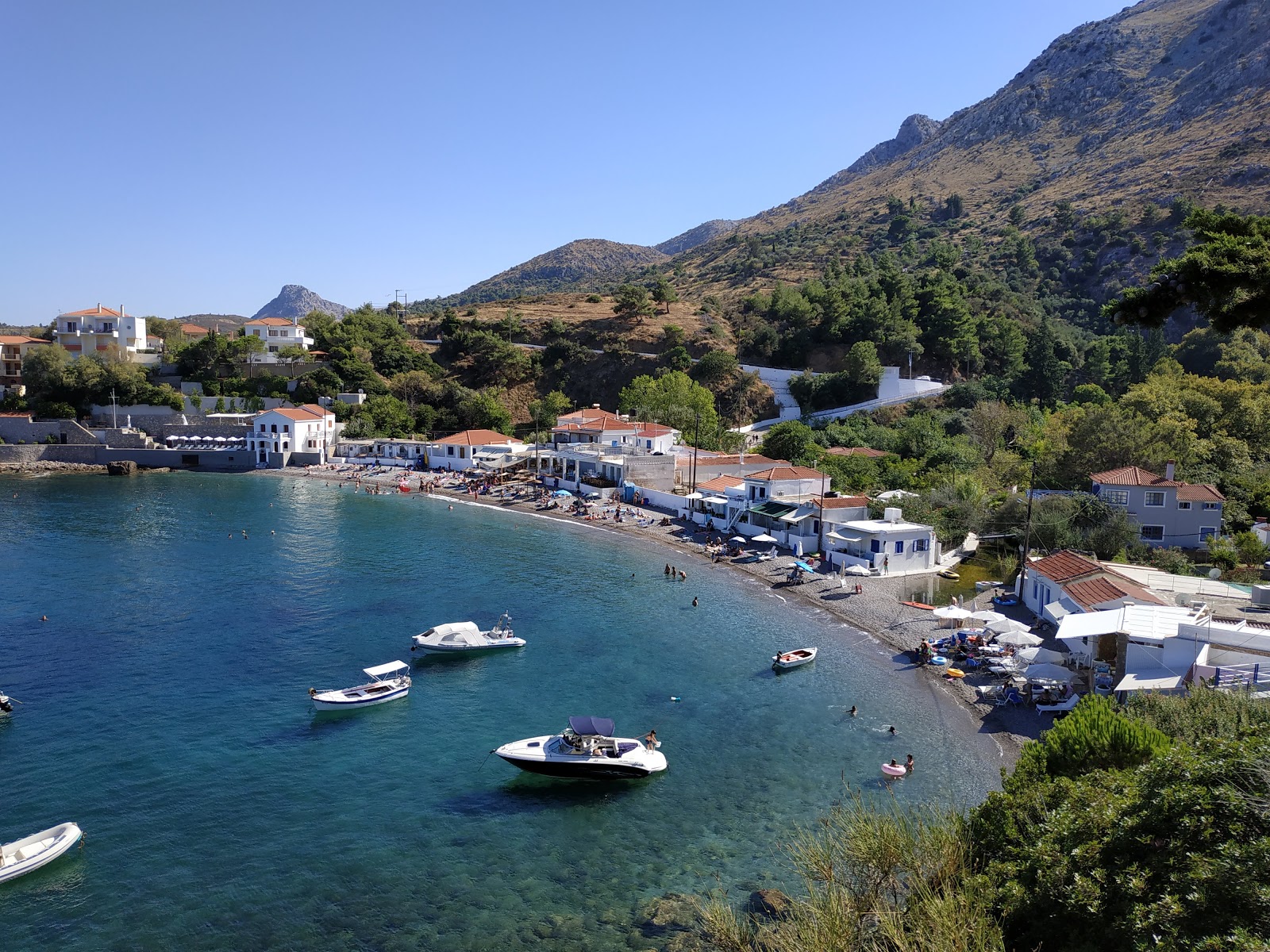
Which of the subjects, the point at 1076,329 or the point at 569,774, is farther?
the point at 1076,329

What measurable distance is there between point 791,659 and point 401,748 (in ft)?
44.7

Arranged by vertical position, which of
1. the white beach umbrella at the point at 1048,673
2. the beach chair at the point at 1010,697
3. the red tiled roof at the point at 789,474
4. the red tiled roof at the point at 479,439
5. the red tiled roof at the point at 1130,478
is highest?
the red tiled roof at the point at 479,439

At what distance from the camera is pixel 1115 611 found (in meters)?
25.1

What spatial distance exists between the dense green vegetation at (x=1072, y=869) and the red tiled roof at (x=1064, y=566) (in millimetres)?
17504

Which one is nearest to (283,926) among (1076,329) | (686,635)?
(686,635)

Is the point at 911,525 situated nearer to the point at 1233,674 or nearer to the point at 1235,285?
the point at 1233,674

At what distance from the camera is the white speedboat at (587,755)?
20953 millimetres

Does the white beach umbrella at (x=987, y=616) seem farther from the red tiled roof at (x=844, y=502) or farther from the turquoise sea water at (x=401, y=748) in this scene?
the red tiled roof at (x=844, y=502)

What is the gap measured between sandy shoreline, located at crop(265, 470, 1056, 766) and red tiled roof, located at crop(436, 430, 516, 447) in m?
12.2

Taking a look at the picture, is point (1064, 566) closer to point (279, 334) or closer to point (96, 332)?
point (279, 334)

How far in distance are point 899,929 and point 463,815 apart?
12.4m

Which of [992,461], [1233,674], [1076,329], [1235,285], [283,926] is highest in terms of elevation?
[1076,329]

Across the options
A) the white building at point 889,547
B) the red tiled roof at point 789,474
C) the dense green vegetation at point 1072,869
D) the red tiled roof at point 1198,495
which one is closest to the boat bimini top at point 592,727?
the dense green vegetation at point 1072,869

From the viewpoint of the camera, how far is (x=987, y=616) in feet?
98.7
